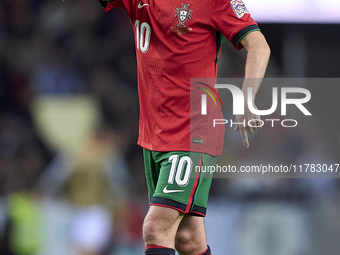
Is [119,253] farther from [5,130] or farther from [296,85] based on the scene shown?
[296,85]

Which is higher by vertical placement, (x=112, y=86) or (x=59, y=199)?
(x=112, y=86)

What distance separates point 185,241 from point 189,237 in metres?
0.03

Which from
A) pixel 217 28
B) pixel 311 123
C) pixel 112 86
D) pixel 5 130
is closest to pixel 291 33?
pixel 311 123

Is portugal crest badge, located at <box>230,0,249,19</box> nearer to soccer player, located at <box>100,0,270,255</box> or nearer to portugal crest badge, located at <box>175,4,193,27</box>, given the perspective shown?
soccer player, located at <box>100,0,270,255</box>

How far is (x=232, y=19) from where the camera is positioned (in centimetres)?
230

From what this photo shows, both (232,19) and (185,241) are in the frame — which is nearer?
(232,19)

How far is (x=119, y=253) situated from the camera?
154 inches

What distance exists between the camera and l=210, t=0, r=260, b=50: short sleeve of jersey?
2.28 metres

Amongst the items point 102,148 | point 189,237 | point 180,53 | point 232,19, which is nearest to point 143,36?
point 180,53

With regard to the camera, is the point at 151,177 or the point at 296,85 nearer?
the point at 151,177

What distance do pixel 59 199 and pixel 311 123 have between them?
2155mm

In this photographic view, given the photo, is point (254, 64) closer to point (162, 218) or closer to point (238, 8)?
point (238, 8)

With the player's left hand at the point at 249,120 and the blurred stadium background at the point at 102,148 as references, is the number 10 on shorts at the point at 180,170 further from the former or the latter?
the blurred stadium background at the point at 102,148

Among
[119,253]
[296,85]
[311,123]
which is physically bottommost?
[119,253]
